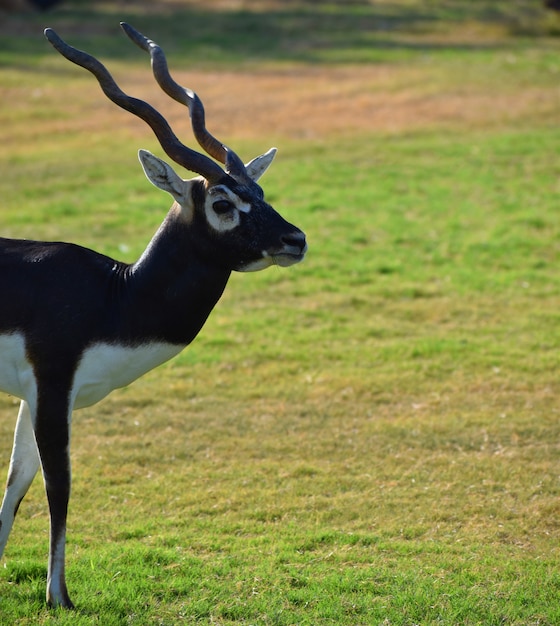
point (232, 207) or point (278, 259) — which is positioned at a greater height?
point (232, 207)

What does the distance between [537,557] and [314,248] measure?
7300 millimetres

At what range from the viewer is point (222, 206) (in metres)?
5.99

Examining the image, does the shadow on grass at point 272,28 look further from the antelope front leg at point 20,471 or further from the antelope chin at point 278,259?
the antelope front leg at point 20,471

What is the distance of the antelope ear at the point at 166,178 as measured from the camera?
19.5 feet

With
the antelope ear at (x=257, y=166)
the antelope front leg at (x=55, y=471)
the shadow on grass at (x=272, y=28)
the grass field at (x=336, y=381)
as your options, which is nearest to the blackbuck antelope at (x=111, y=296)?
the antelope front leg at (x=55, y=471)

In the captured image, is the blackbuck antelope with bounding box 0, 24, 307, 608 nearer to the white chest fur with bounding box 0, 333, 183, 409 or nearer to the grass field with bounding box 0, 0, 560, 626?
the white chest fur with bounding box 0, 333, 183, 409

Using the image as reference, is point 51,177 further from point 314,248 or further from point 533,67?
point 533,67

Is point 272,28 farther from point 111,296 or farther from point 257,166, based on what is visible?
point 111,296

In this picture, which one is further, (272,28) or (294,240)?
(272,28)

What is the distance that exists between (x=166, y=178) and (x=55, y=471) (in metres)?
1.74

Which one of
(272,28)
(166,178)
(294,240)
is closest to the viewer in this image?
(294,240)

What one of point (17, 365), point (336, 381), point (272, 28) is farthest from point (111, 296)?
point (272, 28)

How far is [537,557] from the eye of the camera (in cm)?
665

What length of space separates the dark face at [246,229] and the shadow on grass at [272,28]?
19743 millimetres
